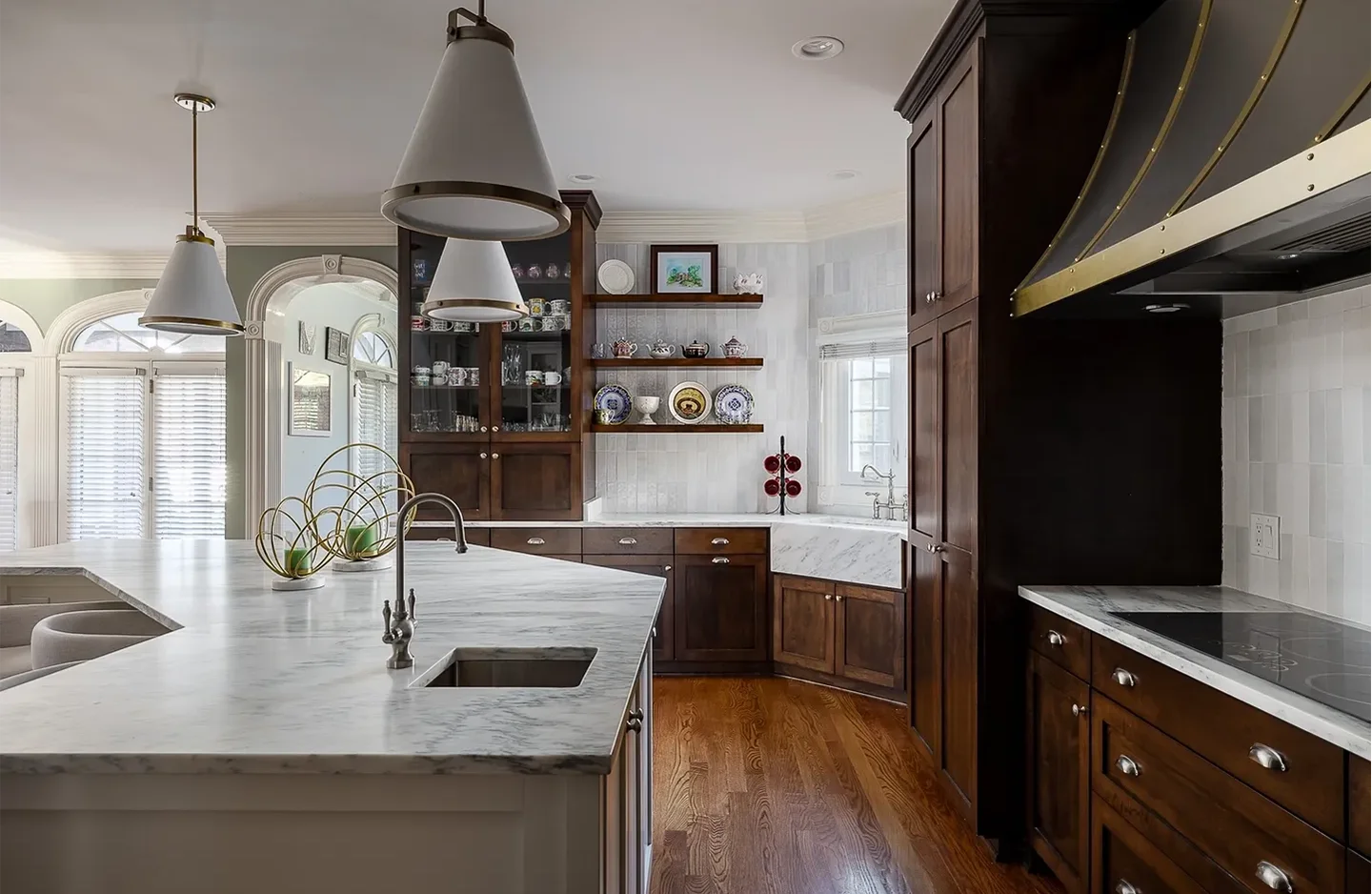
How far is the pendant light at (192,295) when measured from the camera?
3129 millimetres

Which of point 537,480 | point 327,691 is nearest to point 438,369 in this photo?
point 537,480

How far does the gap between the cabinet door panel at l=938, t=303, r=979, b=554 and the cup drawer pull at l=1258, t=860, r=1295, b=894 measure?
1.15 meters

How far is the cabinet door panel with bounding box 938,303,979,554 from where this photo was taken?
250 centimetres

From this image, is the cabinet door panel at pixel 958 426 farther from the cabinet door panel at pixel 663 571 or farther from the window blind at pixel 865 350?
the cabinet door panel at pixel 663 571

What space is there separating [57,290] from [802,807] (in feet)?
21.4

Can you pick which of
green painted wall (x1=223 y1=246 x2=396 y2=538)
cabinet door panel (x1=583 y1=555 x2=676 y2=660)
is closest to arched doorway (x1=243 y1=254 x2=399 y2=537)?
green painted wall (x1=223 y1=246 x2=396 y2=538)

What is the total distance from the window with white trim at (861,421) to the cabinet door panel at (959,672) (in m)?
1.99

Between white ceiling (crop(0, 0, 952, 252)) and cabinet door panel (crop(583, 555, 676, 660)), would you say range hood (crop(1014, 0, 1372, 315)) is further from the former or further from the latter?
cabinet door panel (crop(583, 555, 676, 660))

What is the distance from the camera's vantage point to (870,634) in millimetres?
4195

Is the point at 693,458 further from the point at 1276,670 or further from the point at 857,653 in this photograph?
the point at 1276,670

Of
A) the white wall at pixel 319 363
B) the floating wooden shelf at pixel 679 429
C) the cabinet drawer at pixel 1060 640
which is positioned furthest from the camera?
the white wall at pixel 319 363

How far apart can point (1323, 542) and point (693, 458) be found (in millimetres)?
3458

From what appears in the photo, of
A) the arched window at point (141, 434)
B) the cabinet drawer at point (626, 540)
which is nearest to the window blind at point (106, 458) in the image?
the arched window at point (141, 434)

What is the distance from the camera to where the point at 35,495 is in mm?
6383
